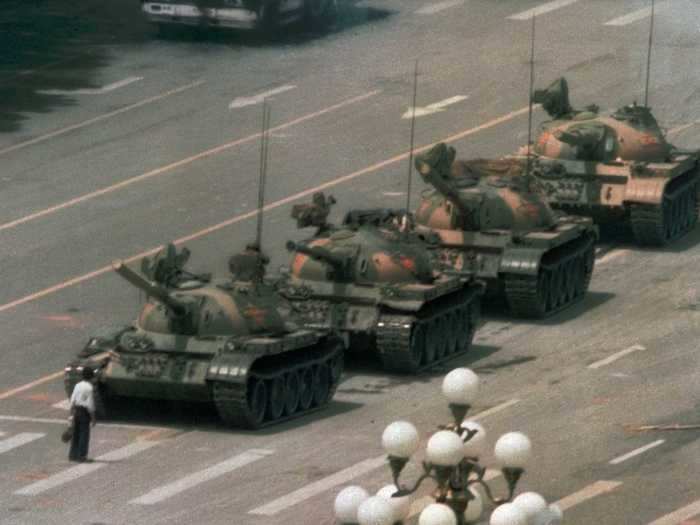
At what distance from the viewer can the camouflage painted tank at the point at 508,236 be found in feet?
172

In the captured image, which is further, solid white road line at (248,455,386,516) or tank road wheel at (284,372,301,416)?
tank road wheel at (284,372,301,416)

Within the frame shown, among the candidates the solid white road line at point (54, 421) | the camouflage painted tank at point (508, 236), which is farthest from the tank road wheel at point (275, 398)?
the camouflage painted tank at point (508, 236)

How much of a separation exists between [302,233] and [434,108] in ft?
39.2

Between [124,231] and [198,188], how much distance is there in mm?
4310

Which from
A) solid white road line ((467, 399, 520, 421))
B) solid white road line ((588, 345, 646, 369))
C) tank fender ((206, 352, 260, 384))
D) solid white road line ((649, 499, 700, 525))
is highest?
tank fender ((206, 352, 260, 384))

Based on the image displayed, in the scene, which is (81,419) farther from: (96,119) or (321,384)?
(96,119)

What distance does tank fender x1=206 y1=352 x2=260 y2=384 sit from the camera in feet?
141

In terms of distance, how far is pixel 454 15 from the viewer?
79875 millimetres

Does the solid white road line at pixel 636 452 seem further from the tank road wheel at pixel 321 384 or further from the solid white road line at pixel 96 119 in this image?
the solid white road line at pixel 96 119

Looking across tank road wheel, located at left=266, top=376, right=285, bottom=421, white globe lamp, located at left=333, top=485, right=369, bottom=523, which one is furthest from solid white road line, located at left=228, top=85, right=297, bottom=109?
white globe lamp, located at left=333, top=485, right=369, bottom=523

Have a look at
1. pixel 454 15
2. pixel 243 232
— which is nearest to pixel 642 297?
pixel 243 232

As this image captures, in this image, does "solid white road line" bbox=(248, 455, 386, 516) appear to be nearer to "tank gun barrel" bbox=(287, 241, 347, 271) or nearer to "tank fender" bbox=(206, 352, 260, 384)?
"tank fender" bbox=(206, 352, 260, 384)

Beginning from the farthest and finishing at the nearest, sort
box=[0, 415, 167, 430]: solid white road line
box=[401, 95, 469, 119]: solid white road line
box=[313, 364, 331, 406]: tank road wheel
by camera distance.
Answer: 1. box=[401, 95, 469, 119]: solid white road line
2. box=[313, 364, 331, 406]: tank road wheel
3. box=[0, 415, 167, 430]: solid white road line

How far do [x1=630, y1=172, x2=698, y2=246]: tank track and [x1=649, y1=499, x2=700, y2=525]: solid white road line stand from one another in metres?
19.1
